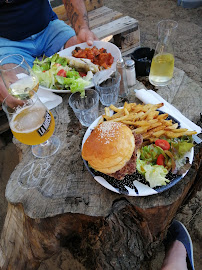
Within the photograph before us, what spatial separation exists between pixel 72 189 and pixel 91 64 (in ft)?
4.68

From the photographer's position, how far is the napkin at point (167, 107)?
1.81 meters

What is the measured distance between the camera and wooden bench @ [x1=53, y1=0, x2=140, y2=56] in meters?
3.76

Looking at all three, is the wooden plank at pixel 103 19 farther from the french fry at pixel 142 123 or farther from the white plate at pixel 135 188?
the white plate at pixel 135 188

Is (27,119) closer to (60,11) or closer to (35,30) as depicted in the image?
(35,30)

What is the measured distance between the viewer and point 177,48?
4.89m

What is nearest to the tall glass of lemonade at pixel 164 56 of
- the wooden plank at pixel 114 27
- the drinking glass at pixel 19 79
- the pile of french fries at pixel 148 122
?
Answer: the pile of french fries at pixel 148 122

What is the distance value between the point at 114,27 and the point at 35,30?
136 cm

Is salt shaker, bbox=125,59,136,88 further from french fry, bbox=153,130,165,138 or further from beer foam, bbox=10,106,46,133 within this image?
beer foam, bbox=10,106,46,133

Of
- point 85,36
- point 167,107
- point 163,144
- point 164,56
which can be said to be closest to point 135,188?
point 163,144

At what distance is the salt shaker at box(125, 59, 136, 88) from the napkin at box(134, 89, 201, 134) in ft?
0.48

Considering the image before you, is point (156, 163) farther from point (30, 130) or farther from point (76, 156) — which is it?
point (30, 130)

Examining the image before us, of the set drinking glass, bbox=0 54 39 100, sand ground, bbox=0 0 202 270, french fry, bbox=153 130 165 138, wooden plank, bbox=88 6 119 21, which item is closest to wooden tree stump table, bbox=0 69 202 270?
french fry, bbox=153 130 165 138

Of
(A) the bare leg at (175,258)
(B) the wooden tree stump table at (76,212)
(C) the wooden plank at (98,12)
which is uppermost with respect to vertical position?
(C) the wooden plank at (98,12)

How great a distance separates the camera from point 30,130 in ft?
5.23
